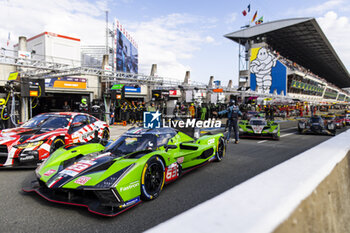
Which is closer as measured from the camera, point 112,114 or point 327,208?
point 327,208

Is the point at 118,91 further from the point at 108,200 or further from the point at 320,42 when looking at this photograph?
the point at 320,42

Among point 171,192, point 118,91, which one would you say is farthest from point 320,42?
point 171,192

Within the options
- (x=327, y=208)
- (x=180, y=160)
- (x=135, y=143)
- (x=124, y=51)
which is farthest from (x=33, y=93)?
(x=124, y=51)

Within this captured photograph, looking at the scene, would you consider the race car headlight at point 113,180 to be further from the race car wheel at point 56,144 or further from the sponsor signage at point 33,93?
the sponsor signage at point 33,93

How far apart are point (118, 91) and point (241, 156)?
35.9ft

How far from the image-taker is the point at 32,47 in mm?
23531

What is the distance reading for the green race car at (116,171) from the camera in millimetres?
3020

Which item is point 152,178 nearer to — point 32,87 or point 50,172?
point 50,172

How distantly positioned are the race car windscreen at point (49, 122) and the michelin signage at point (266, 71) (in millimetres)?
49486

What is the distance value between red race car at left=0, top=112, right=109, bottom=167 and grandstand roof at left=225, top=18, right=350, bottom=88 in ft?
161

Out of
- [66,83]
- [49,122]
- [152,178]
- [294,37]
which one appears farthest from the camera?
[294,37]

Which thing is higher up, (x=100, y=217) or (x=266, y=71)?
(x=266, y=71)

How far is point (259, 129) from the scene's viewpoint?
10.4 m

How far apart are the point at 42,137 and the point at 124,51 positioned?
30.1m
